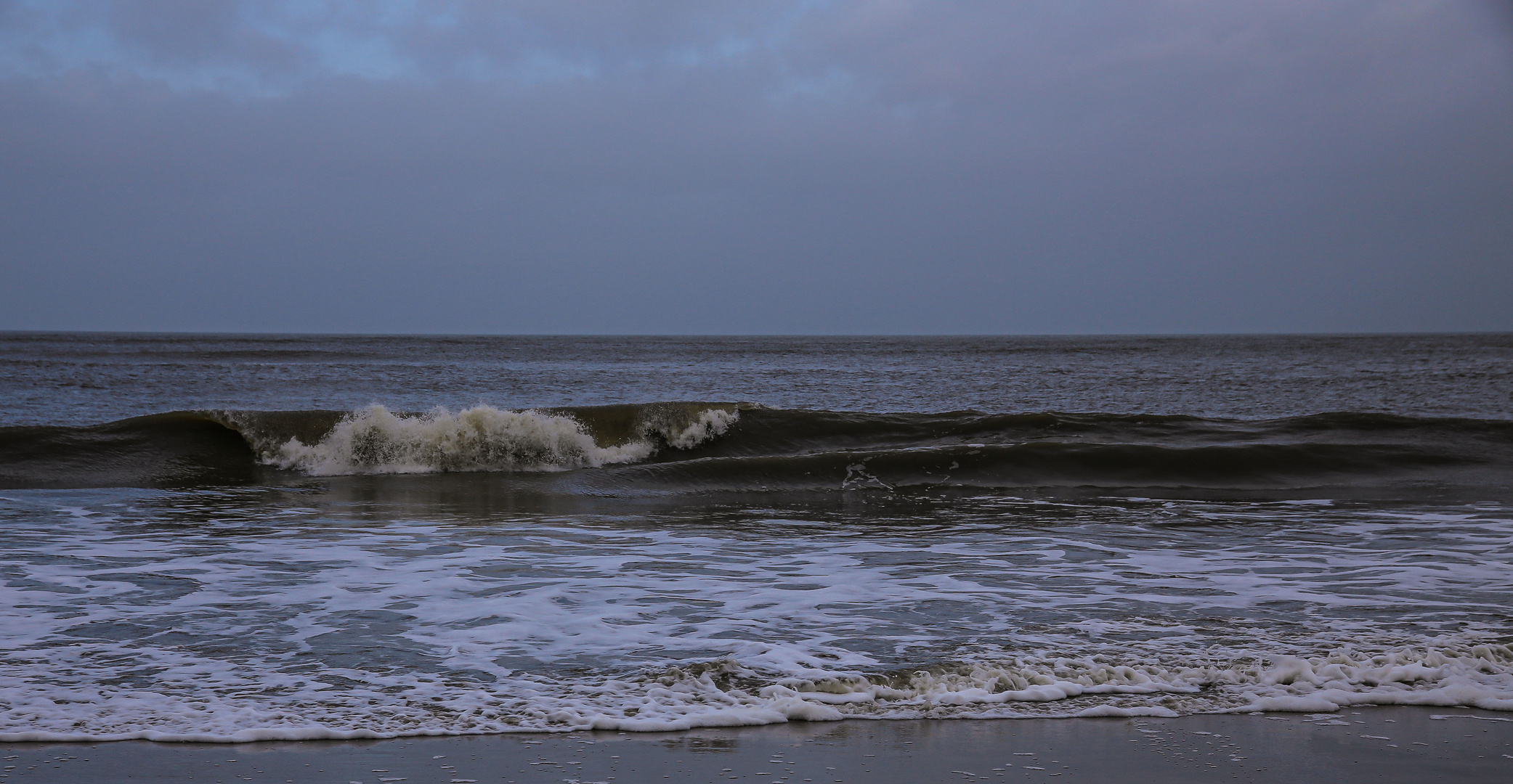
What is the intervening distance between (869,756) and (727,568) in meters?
2.95

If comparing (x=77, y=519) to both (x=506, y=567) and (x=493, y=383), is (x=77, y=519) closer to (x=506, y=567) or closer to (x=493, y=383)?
(x=506, y=567)

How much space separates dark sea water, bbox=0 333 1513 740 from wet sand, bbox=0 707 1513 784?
0.38 feet

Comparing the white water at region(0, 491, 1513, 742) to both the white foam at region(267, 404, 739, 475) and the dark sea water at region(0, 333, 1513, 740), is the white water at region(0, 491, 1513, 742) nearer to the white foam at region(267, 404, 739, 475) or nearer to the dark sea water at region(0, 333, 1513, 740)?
the dark sea water at region(0, 333, 1513, 740)

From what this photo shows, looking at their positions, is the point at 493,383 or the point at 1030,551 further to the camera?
the point at 493,383

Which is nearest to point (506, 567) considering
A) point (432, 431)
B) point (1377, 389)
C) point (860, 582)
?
point (860, 582)

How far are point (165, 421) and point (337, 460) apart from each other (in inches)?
105

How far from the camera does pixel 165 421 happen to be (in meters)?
12.2

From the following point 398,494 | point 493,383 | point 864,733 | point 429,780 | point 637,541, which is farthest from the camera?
point 493,383

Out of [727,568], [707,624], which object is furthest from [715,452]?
[707,624]

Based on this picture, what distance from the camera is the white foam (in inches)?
447

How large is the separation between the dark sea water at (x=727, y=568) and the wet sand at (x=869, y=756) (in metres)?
0.12

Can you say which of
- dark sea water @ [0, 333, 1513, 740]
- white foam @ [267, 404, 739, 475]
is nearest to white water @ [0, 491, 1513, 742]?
dark sea water @ [0, 333, 1513, 740]

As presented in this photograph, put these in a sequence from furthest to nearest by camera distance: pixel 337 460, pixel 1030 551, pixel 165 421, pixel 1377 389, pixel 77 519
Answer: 1. pixel 1377 389
2. pixel 165 421
3. pixel 337 460
4. pixel 77 519
5. pixel 1030 551

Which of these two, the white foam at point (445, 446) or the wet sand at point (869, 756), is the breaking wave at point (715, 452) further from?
the wet sand at point (869, 756)
